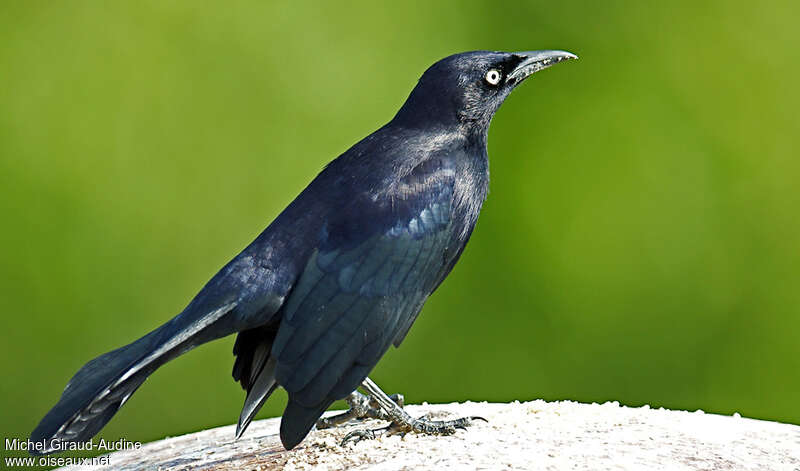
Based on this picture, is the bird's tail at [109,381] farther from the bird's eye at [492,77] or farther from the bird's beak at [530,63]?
the bird's beak at [530,63]

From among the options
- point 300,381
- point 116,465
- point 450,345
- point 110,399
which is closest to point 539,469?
point 300,381

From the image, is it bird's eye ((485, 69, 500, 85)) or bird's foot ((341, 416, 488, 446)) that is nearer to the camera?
bird's foot ((341, 416, 488, 446))

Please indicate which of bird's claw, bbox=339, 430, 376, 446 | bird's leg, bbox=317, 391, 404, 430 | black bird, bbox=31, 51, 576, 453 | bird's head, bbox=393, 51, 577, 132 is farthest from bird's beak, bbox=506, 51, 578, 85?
bird's claw, bbox=339, 430, 376, 446

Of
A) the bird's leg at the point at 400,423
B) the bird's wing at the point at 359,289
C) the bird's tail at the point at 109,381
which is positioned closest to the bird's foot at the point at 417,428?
the bird's leg at the point at 400,423

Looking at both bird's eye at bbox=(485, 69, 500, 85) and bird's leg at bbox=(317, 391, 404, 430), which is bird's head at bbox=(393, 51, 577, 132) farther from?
bird's leg at bbox=(317, 391, 404, 430)

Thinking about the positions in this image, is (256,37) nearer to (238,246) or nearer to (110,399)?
(238,246)

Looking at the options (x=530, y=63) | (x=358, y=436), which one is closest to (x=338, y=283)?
(x=358, y=436)

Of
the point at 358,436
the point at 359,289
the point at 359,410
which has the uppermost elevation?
the point at 359,289

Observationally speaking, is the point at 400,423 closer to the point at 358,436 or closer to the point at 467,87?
the point at 358,436
